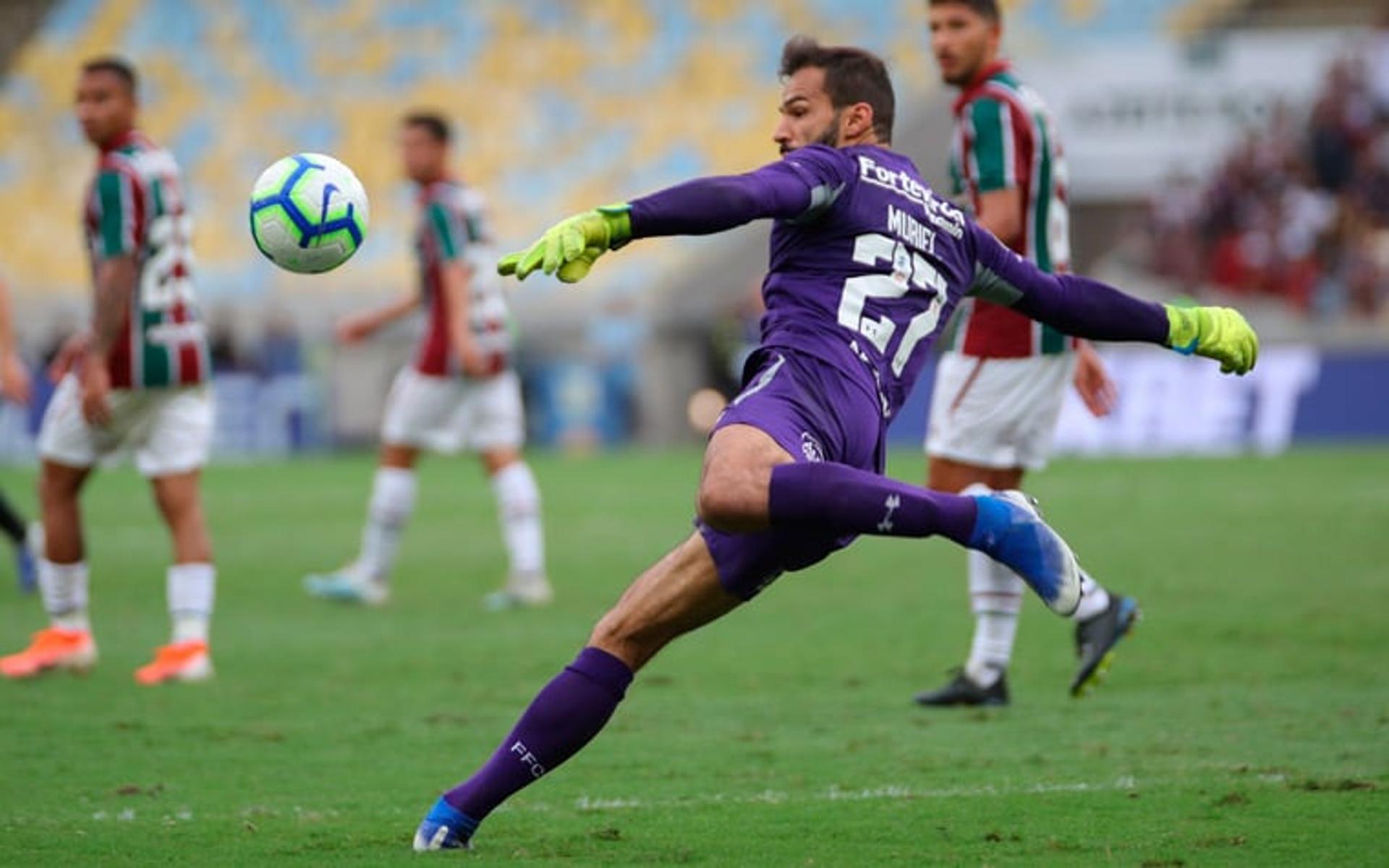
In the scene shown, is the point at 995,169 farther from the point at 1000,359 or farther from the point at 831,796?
the point at 831,796

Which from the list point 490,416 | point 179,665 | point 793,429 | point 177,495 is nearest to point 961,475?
point 793,429

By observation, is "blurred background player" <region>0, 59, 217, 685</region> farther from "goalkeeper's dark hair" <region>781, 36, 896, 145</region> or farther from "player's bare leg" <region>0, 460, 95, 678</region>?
"goalkeeper's dark hair" <region>781, 36, 896, 145</region>

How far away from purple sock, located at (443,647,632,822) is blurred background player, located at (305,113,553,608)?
669 centimetres

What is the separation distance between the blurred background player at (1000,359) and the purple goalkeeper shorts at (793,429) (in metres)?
2.68

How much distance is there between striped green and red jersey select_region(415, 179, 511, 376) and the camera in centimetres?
1225

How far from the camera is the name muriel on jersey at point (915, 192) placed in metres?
5.64

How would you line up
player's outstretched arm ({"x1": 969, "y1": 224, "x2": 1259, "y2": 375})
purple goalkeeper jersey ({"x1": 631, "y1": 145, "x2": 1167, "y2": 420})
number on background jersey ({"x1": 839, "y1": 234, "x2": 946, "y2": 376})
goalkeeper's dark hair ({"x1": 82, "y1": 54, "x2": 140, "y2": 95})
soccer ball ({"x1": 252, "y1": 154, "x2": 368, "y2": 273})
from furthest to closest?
goalkeeper's dark hair ({"x1": 82, "y1": 54, "x2": 140, "y2": 95}), soccer ball ({"x1": 252, "y1": 154, "x2": 368, "y2": 273}), player's outstretched arm ({"x1": 969, "y1": 224, "x2": 1259, "y2": 375}), number on background jersey ({"x1": 839, "y1": 234, "x2": 946, "y2": 376}), purple goalkeeper jersey ({"x1": 631, "y1": 145, "x2": 1167, "y2": 420})

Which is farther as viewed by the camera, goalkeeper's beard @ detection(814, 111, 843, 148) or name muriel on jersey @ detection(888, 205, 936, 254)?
goalkeeper's beard @ detection(814, 111, 843, 148)

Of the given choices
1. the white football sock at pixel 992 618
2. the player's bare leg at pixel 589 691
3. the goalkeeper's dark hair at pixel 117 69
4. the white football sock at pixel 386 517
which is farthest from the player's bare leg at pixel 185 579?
the player's bare leg at pixel 589 691

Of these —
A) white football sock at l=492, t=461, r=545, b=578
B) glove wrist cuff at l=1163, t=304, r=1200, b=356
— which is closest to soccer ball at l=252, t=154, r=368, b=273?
glove wrist cuff at l=1163, t=304, r=1200, b=356

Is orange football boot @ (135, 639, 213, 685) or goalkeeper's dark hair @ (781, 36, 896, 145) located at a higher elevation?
goalkeeper's dark hair @ (781, 36, 896, 145)

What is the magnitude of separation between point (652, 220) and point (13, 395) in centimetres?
741

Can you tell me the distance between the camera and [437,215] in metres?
12.2

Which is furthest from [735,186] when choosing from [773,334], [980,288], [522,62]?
[522,62]
